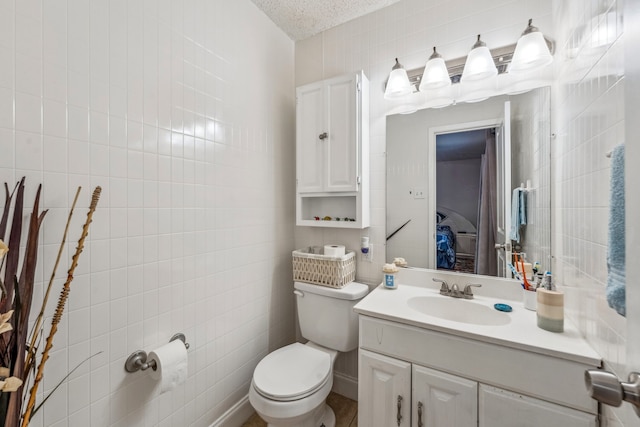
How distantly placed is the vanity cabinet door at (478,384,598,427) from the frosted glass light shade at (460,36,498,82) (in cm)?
139

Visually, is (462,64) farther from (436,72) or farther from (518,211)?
(518,211)

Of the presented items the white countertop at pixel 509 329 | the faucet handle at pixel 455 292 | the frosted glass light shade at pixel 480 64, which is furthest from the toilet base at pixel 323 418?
the frosted glass light shade at pixel 480 64

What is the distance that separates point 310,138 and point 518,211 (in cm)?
119

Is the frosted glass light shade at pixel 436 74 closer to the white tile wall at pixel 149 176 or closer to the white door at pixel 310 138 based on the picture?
the white door at pixel 310 138

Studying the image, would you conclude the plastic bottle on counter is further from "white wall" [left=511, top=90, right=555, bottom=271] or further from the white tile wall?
the white tile wall

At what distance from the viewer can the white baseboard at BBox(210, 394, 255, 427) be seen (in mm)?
1413

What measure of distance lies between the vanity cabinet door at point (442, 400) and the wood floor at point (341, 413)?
577 millimetres

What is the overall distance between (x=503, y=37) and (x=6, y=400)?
7.33 ft

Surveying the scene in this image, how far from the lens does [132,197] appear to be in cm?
105

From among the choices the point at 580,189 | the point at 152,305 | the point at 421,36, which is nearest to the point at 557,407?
the point at 580,189

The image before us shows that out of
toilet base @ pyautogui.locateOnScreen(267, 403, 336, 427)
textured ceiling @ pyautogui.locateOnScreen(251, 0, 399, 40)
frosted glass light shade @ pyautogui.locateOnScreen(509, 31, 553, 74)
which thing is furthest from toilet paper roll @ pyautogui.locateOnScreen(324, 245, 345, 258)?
textured ceiling @ pyautogui.locateOnScreen(251, 0, 399, 40)

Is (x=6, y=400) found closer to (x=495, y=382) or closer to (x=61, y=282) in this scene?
(x=61, y=282)

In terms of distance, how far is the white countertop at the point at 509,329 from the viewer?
0.88 meters

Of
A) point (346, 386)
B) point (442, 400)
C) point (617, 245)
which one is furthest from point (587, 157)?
point (346, 386)
